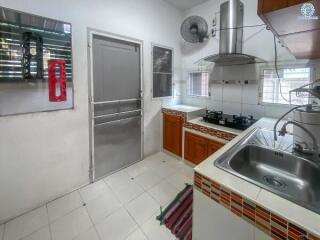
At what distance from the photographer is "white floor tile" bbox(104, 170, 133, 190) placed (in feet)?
7.55

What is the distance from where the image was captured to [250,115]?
8.46ft

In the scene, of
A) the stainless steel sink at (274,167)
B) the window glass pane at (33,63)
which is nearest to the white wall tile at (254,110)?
the stainless steel sink at (274,167)

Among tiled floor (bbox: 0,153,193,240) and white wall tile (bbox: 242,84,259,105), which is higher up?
white wall tile (bbox: 242,84,259,105)

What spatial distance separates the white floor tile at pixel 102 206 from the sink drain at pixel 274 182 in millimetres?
1517

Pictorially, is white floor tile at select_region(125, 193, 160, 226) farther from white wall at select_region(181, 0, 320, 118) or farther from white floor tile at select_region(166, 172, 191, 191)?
white wall at select_region(181, 0, 320, 118)

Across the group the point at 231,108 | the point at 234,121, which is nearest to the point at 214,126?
the point at 234,121

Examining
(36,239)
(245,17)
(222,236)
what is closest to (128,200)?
(36,239)

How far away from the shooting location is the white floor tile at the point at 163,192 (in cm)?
201

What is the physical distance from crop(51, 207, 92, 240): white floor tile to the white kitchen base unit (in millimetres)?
1220

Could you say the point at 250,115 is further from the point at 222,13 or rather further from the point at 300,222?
the point at 300,222

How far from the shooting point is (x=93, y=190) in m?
2.20

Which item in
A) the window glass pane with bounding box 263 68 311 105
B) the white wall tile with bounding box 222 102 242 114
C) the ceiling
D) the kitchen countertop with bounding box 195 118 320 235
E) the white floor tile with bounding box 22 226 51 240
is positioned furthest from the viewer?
the ceiling

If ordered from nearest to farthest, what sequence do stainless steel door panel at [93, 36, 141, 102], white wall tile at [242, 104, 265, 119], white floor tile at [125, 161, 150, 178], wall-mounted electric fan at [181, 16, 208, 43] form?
stainless steel door panel at [93, 36, 141, 102], white wall tile at [242, 104, 265, 119], white floor tile at [125, 161, 150, 178], wall-mounted electric fan at [181, 16, 208, 43]

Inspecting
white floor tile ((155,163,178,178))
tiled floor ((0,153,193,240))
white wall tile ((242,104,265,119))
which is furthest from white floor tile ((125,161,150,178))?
white wall tile ((242,104,265,119))
